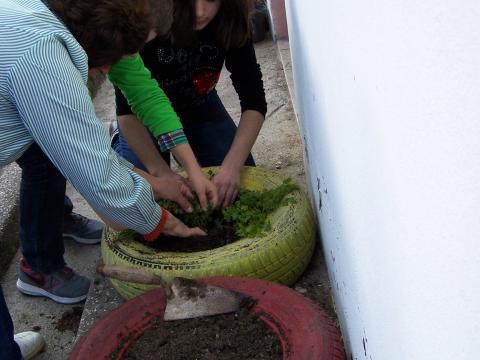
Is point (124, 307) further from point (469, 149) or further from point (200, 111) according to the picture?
point (469, 149)

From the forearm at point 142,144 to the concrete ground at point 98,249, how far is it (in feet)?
1.63

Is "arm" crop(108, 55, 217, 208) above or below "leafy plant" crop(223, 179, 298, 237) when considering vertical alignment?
above

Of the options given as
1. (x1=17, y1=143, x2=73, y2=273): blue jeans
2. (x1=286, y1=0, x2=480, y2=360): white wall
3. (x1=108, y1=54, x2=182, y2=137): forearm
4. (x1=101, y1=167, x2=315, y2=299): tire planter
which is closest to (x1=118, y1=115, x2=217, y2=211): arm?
(x1=108, y1=54, x2=182, y2=137): forearm

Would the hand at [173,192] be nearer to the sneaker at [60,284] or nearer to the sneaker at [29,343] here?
the sneaker at [60,284]

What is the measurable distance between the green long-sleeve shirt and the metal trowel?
618mm

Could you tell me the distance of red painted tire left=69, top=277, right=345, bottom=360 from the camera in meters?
1.64

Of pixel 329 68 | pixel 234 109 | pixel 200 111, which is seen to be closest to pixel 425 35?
pixel 329 68

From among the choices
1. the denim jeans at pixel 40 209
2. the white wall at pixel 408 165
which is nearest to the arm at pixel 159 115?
the denim jeans at pixel 40 209

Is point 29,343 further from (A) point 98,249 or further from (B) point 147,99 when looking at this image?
(B) point 147,99

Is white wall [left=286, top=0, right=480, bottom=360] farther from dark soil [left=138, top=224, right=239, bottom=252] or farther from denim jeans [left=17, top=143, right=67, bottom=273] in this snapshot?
denim jeans [left=17, top=143, right=67, bottom=273]

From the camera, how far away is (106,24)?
1552 mm

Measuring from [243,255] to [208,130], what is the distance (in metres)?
0.91

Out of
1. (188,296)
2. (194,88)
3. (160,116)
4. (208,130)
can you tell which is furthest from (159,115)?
(188,296)

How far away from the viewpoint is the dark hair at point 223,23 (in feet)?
7.34
